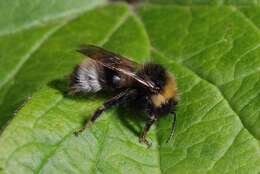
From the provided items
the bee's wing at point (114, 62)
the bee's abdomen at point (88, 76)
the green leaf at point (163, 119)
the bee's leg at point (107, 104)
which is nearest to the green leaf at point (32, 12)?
the green leaf at point (163, 119)

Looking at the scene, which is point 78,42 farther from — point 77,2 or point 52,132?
point 52,132

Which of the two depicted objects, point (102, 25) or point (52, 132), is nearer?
point (52, 132)

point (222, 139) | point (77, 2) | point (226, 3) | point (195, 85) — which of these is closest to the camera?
point (222, 139)

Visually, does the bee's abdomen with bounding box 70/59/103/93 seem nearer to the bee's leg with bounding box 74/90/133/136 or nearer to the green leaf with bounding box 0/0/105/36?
the bee's leg with bounding box 74/90/133/136

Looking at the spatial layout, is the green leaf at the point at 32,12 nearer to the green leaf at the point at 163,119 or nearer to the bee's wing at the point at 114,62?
the green leaf at the point at 163,119

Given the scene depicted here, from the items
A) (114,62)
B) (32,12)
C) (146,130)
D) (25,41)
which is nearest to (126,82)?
(114,62)

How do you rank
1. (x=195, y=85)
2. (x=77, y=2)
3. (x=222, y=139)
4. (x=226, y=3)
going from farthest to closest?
(x=77, y=2) → (x=226, y=3) → (x=195, y=85) → (x=222, y=139)

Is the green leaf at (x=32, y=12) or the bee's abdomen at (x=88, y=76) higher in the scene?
the green leaf at (x=32, y=12)

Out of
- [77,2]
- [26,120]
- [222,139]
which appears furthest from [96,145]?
[77,2]
